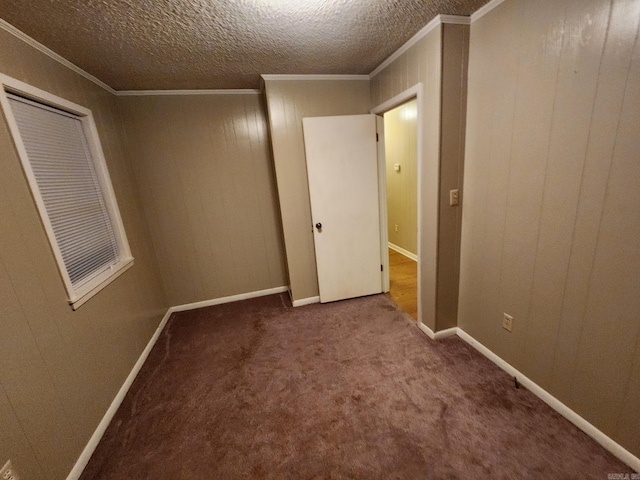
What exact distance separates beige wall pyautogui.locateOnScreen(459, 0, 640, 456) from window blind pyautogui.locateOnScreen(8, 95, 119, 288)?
105 inches

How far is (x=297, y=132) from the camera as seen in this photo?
2.59 metres

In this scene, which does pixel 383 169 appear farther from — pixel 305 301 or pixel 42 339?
pixel 42 339

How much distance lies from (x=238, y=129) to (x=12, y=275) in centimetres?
219

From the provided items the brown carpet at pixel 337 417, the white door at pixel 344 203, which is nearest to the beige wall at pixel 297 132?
the white door at pixel 344 203

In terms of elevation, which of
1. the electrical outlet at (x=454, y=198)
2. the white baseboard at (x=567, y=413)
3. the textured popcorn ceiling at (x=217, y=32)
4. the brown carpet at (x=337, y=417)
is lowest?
the brown carpet at (x=337, y=417)

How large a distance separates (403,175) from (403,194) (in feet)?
0.97

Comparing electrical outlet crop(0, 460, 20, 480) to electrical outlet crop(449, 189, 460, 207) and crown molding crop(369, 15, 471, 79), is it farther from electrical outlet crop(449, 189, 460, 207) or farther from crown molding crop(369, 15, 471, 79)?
crown molding crop(369, 15, 471, 79)

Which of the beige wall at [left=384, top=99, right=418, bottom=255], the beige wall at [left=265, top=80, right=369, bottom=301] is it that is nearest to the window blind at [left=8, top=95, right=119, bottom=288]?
the beige wall at [left=265, top=80, right=369, bottom=301]

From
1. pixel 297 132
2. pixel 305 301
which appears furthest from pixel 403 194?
pixel 305 301

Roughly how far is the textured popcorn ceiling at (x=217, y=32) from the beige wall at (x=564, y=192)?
49 cm

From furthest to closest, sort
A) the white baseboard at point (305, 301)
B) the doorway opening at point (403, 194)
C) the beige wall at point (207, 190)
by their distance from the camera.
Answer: the doorway opening at point (403, 194), the white baseboard at point (305, 301), the beige wall at point (207, 190)

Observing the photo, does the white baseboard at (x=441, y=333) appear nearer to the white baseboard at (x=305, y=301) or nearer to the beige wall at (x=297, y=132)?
the white baseboard at (x=305, y=301)

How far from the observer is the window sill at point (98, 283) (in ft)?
5.12

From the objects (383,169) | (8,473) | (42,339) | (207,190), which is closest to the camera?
(8,473)
